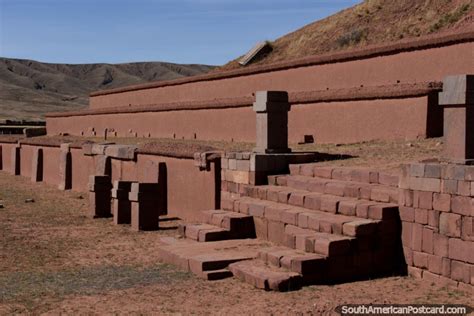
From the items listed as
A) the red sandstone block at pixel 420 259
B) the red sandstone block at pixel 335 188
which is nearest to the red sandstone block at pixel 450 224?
the red sandstone block at pixel 420 259

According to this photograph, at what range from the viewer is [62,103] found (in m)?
113

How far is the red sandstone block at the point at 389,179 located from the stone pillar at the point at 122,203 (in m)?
7.03

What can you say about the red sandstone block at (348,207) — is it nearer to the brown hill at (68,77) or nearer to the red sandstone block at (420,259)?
the red sandstone block at (420,259)

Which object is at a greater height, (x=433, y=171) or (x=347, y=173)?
(x=433, y=171)

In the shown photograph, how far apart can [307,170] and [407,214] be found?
3198 mm

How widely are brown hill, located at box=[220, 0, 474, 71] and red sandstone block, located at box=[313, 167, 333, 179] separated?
11103mm

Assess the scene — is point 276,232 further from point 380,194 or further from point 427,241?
point 427,241

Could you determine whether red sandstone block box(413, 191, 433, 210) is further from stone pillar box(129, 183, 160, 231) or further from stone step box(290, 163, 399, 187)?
stone pillar box(129, 183, 160, 231)

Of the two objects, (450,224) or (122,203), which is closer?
(450,224)

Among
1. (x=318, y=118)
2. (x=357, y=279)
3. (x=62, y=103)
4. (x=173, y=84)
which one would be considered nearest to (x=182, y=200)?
(x=318, y=118)

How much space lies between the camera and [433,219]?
350 inches

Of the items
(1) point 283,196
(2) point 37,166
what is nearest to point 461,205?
(1) point 283,196

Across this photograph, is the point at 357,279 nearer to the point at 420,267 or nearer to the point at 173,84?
the point at 420,267

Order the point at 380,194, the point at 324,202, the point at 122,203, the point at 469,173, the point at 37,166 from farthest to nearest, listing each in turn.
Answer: the point at 37,166 < the point at 122,203 < the point at 324,202 < the point at 380,194 < the point at 469,173
